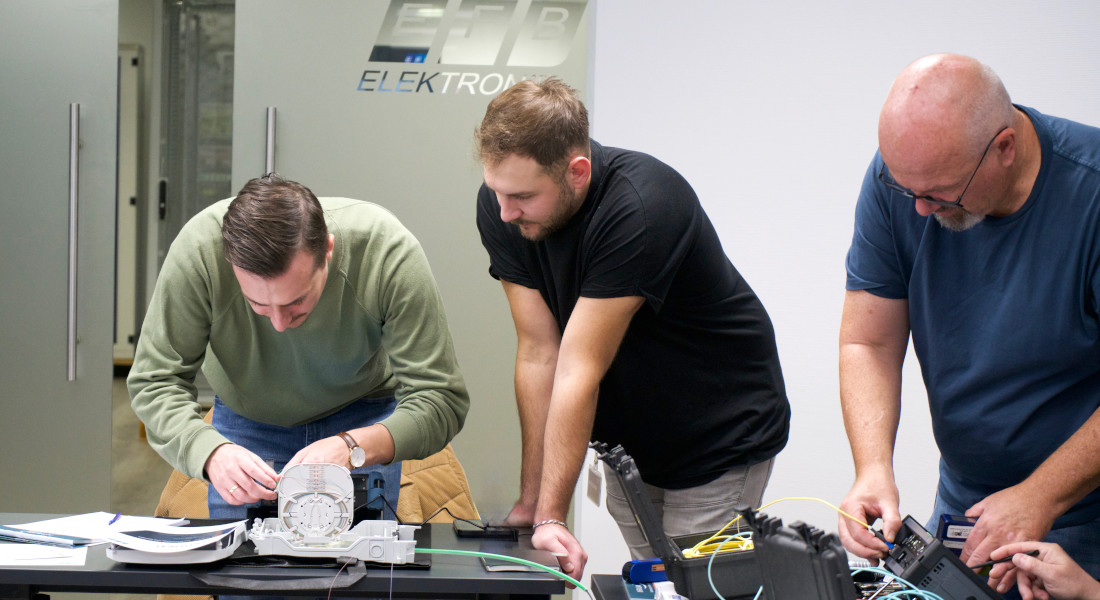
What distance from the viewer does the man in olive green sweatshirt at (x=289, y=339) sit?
157 centimetres

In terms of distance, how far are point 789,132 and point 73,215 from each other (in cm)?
232

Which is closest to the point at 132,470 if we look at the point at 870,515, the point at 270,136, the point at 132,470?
the point at 132,470

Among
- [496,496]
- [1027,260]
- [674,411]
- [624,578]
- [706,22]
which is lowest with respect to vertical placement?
[496,496]

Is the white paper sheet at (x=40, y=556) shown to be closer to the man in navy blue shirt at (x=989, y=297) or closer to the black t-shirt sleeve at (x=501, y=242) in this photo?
the black t-shirt sleeve at (x=501, y=242)

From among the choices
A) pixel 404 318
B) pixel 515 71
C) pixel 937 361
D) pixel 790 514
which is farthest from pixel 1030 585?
pixel 515 71

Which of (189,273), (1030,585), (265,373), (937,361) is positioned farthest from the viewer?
(265,373)

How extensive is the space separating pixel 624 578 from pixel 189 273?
1.04 m

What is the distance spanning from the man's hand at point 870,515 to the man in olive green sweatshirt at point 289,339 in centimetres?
82

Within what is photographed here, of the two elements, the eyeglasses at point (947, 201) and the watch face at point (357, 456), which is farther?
the watch face at point (357, 456)

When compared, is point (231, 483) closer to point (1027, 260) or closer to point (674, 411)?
point (674, 411)

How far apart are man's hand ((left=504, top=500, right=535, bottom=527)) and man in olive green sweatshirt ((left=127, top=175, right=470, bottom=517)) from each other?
24 cm

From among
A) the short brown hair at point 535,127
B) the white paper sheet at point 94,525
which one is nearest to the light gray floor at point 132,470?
the white paper sheet at point 94,525

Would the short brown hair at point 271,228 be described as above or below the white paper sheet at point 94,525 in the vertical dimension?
above

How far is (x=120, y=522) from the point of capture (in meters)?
1.50
